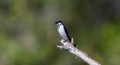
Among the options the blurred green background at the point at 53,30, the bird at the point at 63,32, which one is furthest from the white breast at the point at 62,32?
the blurred green background at the point at 53,30

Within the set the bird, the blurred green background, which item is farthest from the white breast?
the blurred green background

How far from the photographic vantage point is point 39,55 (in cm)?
1085

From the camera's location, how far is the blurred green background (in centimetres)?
1077

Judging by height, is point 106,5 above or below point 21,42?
above

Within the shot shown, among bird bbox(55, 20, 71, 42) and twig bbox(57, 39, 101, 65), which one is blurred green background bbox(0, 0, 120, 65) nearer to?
bird bbox(55, 20, 71, 42)

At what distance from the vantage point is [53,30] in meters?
10.8

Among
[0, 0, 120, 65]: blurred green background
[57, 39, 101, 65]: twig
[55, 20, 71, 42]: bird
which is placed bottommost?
[57, 39, 101, 65]: twig

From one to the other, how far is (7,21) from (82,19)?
1.34m

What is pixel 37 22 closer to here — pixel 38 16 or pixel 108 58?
pixel 38 16

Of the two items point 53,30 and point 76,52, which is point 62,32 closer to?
point 76,52

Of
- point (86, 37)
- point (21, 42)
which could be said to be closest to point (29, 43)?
point (21, 42)

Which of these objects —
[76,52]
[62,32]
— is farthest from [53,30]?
[76,52]

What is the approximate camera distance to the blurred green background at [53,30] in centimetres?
1077

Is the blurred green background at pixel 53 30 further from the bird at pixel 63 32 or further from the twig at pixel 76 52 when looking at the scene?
the twig at pixel 76 52
